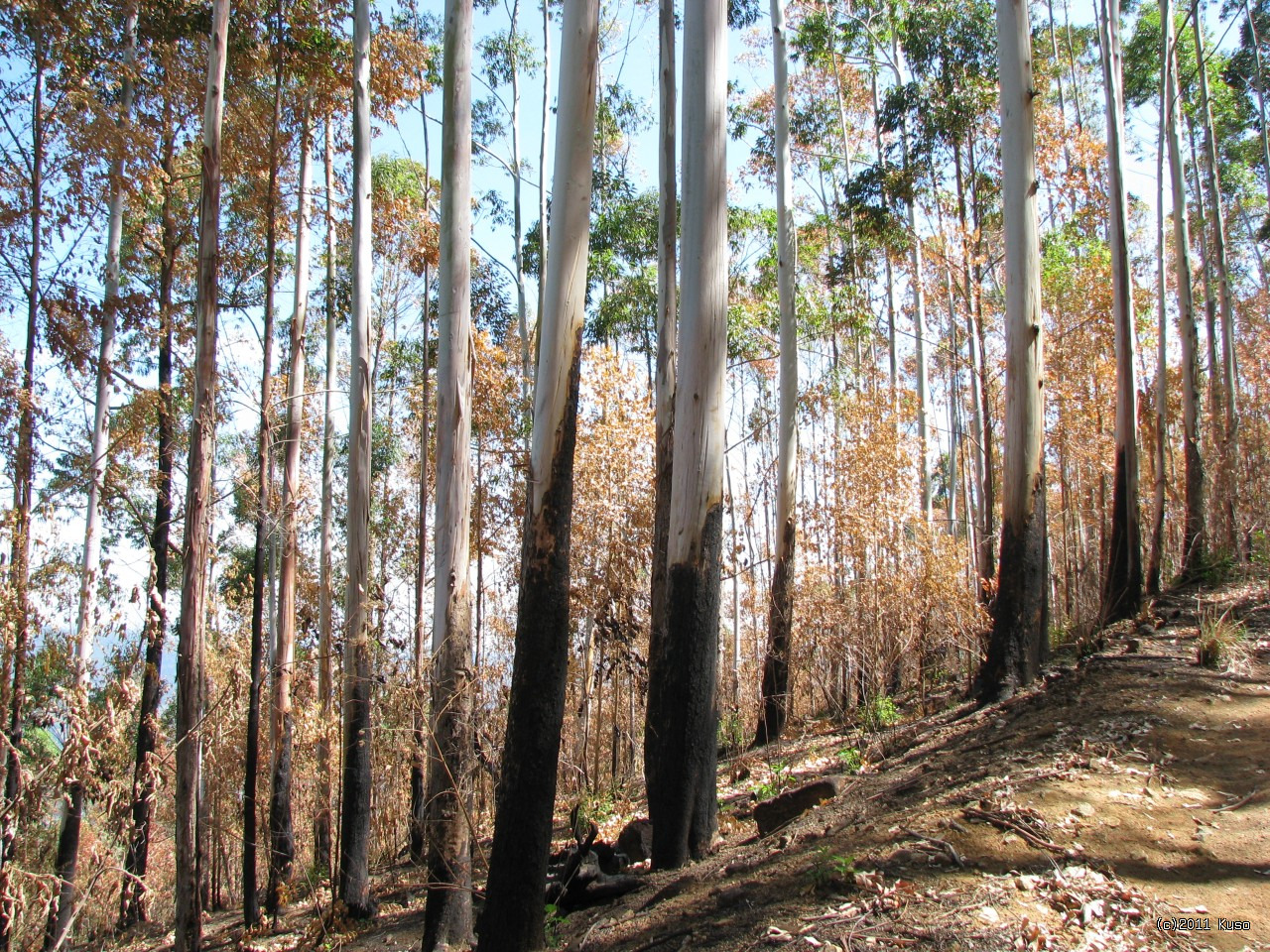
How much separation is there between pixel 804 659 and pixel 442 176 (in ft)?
21.1

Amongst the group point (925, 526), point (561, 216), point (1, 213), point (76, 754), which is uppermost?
point (1, 213)

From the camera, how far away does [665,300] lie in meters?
7.60

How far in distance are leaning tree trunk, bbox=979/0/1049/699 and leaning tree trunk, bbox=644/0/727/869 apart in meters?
2.57

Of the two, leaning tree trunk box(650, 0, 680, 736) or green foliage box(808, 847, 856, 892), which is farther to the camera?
leaning tree trunk box(650, 0, 680, 736)

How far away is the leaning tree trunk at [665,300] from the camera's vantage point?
6570 mm

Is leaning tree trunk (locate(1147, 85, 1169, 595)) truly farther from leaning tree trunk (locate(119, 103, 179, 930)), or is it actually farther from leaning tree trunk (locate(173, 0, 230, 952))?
leaning tree trunk (locate(119, 103, 179, 930))

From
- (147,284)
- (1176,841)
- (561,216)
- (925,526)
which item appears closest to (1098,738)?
(1176,841)

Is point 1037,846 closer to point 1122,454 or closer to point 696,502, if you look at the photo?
point 696,502

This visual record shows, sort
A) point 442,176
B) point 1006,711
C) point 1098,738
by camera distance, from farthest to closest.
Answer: point 442,176 < point 1006,711 < point 1098,738

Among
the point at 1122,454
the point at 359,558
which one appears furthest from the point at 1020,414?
the point at 359,558

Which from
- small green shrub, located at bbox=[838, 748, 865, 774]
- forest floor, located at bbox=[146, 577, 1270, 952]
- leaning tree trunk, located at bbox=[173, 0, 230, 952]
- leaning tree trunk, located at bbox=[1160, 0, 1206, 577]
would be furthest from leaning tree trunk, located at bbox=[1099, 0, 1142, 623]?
leaning tree trunk, located at bbox=[173, 0, 230, 952]

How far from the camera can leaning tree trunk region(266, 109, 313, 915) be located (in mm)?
9633

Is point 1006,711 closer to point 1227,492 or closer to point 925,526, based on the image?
point 925,526

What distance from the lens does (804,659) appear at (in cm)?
942
